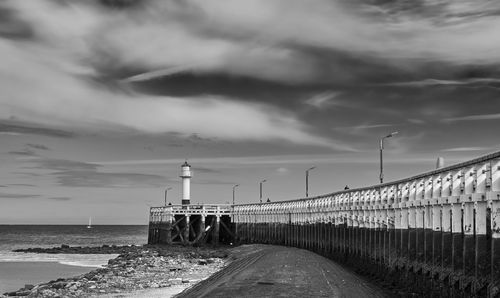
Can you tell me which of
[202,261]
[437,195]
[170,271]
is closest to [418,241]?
[437,195]

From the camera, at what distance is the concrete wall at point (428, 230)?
1738 centimetres

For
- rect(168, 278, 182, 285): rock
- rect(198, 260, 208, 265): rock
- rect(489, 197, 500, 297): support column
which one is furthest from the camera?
rect(198, 260, 208, 265): rock

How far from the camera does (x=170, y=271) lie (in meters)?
45.6

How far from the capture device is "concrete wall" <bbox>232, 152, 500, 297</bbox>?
17.4 meters

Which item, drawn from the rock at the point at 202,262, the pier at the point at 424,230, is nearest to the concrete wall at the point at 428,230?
the pier at the point at 424,230

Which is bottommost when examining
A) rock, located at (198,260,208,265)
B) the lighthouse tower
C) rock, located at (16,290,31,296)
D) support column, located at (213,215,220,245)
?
rock, located at (16,290,31,296)

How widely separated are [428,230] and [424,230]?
24.2 inches

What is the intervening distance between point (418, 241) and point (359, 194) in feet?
49.4

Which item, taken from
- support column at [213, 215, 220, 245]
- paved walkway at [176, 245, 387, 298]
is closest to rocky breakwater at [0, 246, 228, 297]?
paved walkway at [176, 245, 387, 298]

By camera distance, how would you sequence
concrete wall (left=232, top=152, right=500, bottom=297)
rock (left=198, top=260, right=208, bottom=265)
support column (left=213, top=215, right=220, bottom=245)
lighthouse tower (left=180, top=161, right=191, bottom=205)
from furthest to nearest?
lighthouse tower (left=180, top=161, right=191, bottom=205) → support column (left=213, top=215, right=220, bottom=245) → rock (left=198, top=260, right=208, bottom=265) → concrete wall (left=232, top=152, right=500, bottom=297)

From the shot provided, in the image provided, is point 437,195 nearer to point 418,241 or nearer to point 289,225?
point 418,241

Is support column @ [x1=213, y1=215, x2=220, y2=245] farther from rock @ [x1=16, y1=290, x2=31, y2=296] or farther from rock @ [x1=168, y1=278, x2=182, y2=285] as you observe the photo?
rock @ [x1=16, y1=290, x2=31, y2=296]

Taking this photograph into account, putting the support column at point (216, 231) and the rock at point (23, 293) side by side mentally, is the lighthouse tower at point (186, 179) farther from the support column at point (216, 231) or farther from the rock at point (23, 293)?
the rock at point (23, 293)

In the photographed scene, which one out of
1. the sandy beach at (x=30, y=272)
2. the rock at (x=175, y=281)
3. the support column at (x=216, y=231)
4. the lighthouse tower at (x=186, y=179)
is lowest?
the sandy beach at (x=30, y=272)
